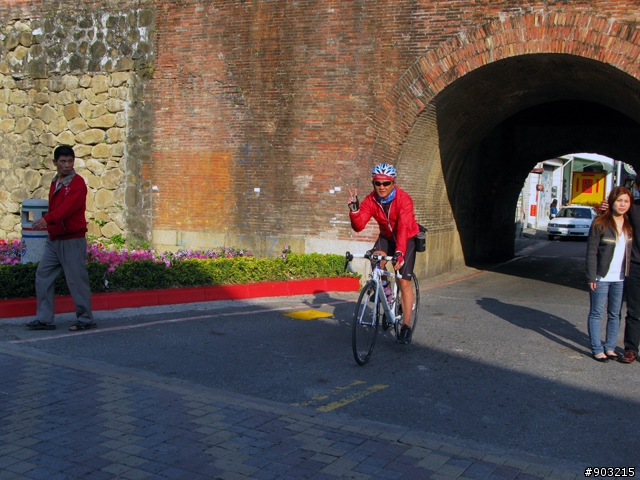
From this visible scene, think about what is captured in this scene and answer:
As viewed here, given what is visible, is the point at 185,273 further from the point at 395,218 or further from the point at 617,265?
the point at 617,265

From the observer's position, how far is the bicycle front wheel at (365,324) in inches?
271

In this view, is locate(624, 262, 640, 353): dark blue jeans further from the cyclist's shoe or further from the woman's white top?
the cyclist's shoe

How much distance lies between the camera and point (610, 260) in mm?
7305

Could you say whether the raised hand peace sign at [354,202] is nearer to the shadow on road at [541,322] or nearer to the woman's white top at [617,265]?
the woman's white top at [617,265]

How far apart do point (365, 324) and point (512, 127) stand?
1569cm

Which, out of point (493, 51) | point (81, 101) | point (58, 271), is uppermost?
point (493, 51)

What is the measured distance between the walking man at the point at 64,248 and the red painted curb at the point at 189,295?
0.72m

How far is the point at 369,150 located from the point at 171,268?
4.75 m

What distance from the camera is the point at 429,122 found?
44.5ft

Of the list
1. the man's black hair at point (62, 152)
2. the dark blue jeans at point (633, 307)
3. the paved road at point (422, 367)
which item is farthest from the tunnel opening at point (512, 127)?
the man's black hair at point (62, 152)

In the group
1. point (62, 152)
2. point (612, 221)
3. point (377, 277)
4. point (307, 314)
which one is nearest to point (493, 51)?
point (612, 221)

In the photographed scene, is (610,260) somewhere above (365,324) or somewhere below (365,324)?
above

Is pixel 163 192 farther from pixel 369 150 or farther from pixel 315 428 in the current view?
pixel 315 428

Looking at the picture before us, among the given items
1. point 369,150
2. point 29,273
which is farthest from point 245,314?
point 369,150
